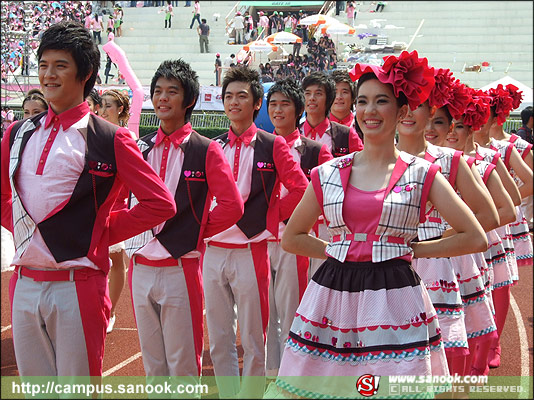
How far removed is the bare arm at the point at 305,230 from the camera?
11.0 feet

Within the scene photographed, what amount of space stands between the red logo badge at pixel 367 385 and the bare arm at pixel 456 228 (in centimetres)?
55

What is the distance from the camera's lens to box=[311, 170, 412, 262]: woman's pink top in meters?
3.14

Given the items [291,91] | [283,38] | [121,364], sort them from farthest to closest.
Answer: [283,38], [291,91], [121,364]

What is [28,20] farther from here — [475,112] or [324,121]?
[475,112]

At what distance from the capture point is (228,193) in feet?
14.5

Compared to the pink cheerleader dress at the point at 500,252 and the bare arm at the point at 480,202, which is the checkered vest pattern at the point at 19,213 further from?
the pink cheerleader dress at the point at 500,252

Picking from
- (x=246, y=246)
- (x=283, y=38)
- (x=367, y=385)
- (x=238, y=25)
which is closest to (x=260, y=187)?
(x=246, y=246)

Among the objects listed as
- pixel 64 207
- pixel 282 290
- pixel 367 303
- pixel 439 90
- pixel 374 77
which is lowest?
pixel 282 290

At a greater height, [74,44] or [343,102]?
[74,44]

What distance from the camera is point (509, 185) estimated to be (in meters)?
5.16

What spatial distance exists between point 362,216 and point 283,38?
1466 cm

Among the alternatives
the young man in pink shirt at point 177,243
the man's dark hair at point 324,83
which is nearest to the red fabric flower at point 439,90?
the young man in pink shirt at point 177,243

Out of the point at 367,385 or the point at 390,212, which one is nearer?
the point at 367,385

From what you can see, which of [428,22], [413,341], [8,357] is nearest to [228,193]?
[413,341]
